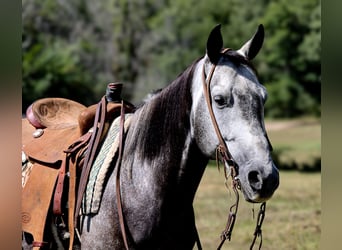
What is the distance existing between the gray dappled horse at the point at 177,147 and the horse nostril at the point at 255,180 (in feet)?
0.14

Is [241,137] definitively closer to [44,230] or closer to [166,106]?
[166,106]

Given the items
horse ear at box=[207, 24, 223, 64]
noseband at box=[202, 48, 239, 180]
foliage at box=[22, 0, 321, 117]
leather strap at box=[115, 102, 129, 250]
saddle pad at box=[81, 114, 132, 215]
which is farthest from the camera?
foliage at box=[22, 0, 321, 117]

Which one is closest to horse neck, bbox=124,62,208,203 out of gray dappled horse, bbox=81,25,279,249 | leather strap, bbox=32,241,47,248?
gray dappled horse, bbox=81,25,279,249

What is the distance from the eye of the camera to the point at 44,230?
3064 mm

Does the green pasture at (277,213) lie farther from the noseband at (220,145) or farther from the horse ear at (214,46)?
the horse ear at (214,46)

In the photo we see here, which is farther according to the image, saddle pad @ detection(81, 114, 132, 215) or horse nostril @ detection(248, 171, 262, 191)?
saddle pad @ detection(81, 114, 132, 215)

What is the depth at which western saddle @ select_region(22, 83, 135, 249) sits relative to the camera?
9.68ft

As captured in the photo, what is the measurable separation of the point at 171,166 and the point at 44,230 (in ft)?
2.94

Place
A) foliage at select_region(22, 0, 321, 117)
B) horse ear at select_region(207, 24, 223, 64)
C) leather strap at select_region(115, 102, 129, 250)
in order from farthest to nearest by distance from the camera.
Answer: foliage at select_region(22, 0, 321, 117), leather strap at select_region(115, 102, 129, 250), horse ear at select_region(207, 24, 223, 64)

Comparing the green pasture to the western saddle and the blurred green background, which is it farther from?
the blurred green background

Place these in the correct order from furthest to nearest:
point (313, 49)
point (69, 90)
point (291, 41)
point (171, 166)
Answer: point (291, 41), point (313, 49), point (69, 90), point (171, 166)

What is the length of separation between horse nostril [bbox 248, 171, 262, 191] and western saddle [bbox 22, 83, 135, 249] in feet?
3.16

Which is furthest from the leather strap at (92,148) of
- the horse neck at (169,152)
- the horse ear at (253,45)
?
the horse ear at (253,45)

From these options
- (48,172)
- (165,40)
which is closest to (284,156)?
(165,40)
